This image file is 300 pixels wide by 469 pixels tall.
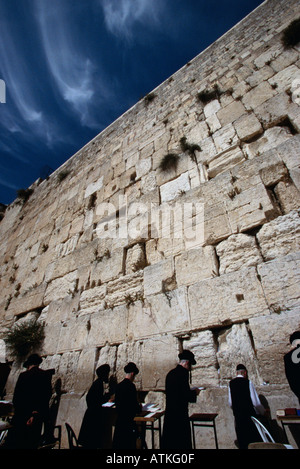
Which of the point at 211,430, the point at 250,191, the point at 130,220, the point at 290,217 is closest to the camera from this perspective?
the point at 211,430

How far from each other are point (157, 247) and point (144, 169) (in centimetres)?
233

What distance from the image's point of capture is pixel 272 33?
4965mm

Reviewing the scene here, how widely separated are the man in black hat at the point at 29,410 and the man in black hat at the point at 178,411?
152 cm

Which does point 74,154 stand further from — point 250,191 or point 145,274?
point 250,191

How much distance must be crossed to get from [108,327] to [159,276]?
1.17 meters

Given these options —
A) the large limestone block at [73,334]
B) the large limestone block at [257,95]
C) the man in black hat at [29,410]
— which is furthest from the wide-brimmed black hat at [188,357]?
the large limestone block at [257,95]

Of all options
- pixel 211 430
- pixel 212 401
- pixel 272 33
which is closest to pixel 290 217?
pixel 212 401

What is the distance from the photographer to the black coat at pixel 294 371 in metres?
1.97

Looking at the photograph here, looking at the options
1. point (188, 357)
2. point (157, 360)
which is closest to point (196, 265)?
point (188, 357)

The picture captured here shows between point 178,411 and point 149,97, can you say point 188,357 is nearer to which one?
point 178,411

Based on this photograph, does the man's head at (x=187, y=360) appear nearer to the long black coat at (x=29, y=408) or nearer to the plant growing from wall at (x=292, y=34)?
the long black coat at (x=29, y=408)

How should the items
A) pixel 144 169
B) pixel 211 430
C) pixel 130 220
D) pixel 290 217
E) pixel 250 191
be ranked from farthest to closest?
1. pixel 144 169
2. pixel 130 220
3. pixel 250 191
4. pixel 290 217
5. pixel 211 430

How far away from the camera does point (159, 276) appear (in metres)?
3.63

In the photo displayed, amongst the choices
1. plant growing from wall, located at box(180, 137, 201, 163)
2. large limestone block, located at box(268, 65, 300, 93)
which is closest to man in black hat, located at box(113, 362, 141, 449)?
plant growing from wall, located at box(180, 137, 201, 163)
